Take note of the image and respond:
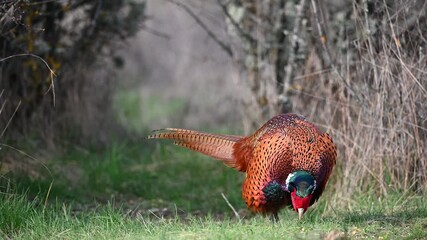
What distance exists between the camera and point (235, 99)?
830cm

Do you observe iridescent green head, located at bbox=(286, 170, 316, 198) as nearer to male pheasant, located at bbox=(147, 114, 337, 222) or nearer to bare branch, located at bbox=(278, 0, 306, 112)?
male pheasant, located at bbox=(147, 114, 337, 222)

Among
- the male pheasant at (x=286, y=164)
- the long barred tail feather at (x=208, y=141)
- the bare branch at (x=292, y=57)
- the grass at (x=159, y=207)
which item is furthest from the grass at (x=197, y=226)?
the bare branch at (x=292, y=57)

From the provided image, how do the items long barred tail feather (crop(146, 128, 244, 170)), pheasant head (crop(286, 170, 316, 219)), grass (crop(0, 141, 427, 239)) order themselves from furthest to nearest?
long barred tail feather (crop(146, 128, 244, 170)) < pheasant head (crop(286, 170, 316, 219)) < grass (crop(0, 141, 427, 239))

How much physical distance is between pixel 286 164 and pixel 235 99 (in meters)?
3.20

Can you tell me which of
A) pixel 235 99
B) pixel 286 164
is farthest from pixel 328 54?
pixel 235 99

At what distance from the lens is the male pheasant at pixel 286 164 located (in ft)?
16.4

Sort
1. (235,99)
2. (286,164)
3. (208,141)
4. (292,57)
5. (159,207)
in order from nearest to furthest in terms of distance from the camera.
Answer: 1. (286,164)
2. (208,141)
3. (159,207)
4. (292,57)
5. (235,99)

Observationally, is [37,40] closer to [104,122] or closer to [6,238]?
[104,122]

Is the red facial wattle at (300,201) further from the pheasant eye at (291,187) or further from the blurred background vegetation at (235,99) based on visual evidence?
the blurred background vegetation at (235,99)

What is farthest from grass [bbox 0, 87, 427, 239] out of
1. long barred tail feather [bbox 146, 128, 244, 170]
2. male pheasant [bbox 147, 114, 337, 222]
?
long barred tail feather [bbox 146, 128, 244, 170]

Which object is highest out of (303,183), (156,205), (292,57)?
(292,57)

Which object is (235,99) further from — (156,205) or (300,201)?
(300,201)

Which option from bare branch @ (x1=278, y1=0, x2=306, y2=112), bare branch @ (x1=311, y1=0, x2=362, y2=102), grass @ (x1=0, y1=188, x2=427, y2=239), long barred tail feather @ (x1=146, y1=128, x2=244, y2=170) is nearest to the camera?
grass @ (x1=0, y1=188, x2=427, y2=239)

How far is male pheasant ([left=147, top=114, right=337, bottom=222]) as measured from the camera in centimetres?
500
